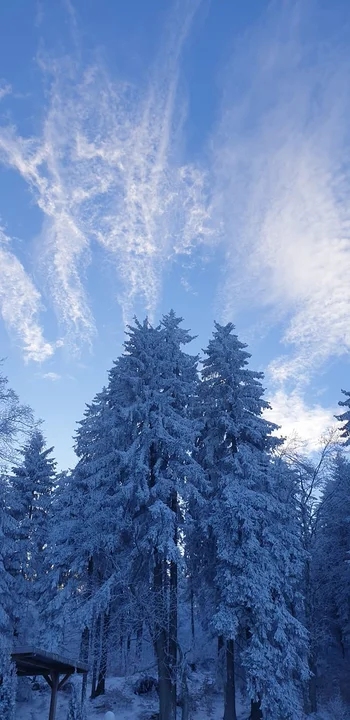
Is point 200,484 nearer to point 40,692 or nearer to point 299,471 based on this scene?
point 299,471

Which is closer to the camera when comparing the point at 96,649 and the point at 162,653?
the point at 162,653

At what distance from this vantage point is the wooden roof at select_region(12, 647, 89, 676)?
1120cm


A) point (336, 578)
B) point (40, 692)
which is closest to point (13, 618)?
point (40, 692)

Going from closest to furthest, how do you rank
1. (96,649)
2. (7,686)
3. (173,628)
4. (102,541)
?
(7,686), (96,649), (173,628), (102,541)

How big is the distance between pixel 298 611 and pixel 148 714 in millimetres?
10718

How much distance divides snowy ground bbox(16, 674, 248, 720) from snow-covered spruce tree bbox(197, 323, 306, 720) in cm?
534

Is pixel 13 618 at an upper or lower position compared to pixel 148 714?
upper

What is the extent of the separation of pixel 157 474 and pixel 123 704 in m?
11.6

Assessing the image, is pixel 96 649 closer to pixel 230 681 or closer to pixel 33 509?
pixel 230 681

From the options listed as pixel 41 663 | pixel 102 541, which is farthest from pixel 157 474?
pixel 41 663

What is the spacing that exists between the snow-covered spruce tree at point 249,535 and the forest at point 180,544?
2.4 inches

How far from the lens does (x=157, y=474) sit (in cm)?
1872

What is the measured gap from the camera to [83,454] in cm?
2645

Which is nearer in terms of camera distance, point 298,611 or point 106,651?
point 106,651
